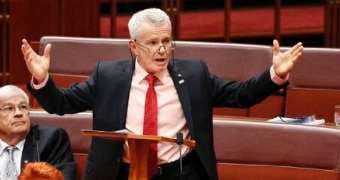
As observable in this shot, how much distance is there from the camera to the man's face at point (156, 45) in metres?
1.20

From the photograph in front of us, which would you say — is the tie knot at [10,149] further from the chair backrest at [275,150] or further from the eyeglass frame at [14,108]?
the chair backrest at [275,150]

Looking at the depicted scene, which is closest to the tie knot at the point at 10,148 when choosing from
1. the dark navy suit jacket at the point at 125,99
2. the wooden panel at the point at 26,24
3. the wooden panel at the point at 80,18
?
the dark navy suit jacket at the point at 125,99

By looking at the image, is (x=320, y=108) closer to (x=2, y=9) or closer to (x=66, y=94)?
(x=66, y=94)

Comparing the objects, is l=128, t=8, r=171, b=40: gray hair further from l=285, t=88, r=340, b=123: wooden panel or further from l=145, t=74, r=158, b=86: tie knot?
l=285, t=88, r=340, b=123: wooden panel

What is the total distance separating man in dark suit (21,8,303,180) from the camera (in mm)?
1200

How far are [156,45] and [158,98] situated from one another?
79 millimetres

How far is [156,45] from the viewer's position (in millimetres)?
1200

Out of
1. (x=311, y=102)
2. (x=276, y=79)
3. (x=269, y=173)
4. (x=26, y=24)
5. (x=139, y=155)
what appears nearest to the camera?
(x=139, y=155)

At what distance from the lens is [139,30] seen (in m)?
1.21

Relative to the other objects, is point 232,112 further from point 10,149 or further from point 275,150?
point 10,149

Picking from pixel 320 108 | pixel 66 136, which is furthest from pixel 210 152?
pixel 320 108

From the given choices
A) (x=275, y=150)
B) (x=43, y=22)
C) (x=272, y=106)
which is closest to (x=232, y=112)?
(x=272, y=106)

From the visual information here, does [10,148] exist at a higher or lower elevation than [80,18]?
lower

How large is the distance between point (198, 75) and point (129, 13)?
1.57 meters
